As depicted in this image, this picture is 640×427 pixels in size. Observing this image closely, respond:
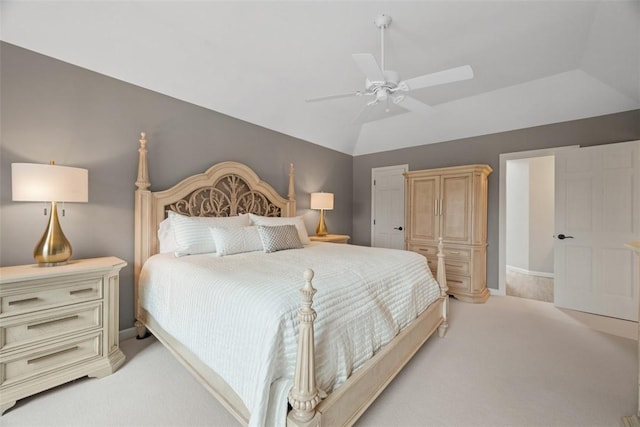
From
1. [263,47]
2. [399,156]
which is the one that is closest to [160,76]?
[263,47]

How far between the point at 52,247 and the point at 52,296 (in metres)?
0.36

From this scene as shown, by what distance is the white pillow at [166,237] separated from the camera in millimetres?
2625

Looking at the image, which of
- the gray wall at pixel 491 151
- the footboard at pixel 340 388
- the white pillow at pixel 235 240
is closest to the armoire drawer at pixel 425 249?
the gray wall at pixel 491 151

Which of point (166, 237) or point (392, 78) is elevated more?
point (392, 78)

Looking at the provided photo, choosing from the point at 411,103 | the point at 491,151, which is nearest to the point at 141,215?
the point at 411,103

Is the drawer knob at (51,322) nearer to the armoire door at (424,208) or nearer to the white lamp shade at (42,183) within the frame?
the white lamp shade at (42,183)

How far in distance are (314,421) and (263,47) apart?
9.66ft

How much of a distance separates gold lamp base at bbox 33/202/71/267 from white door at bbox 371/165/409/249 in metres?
4.48

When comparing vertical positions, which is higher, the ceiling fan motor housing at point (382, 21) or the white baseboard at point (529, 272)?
the ceiling fan motor housing at point (382, 21)

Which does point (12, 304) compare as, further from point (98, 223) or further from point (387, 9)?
point (387, 9)

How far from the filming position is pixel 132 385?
6.10 ft

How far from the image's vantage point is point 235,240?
260 centimetres

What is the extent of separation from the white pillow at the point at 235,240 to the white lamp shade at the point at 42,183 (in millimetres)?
1063

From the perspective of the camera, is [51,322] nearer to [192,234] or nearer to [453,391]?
[192,234]
